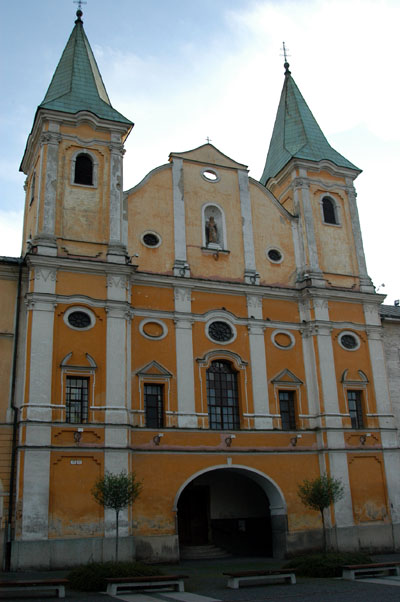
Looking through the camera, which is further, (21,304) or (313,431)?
(313,431)

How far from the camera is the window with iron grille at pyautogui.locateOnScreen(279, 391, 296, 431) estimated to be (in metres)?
26.9

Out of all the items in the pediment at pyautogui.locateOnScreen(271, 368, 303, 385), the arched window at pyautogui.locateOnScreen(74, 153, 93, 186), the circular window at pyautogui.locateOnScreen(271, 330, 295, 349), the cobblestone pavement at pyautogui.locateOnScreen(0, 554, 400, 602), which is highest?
the arched window at pyautogui.locateOnScreen(74, 153, 93, 186)

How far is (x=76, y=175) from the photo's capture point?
26.9 metres

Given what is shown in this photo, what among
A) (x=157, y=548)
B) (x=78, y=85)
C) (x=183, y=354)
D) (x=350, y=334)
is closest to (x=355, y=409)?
(x=350, y=334)

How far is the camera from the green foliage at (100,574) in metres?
16.0

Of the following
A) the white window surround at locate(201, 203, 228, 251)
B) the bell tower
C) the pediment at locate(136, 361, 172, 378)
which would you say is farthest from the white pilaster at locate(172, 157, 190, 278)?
the pediment at locate(136, 361, 172, 378)

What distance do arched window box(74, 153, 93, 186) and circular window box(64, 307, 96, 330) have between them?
602 centimetres

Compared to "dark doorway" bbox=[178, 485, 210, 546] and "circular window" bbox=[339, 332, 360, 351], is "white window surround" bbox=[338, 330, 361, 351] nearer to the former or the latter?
"circular window" bbox=[339, 332, 360, 351]

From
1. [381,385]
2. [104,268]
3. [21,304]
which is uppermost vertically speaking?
[104,268]

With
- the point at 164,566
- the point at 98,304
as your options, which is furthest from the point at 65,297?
the point at 164,566

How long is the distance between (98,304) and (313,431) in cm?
1076

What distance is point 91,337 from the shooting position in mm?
24016

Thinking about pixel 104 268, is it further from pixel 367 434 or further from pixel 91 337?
pixel 367 434

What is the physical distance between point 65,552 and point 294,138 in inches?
924
